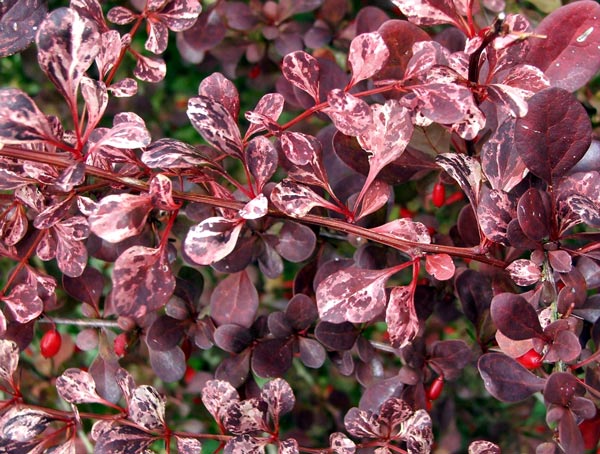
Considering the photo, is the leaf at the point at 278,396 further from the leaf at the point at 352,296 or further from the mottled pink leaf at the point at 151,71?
the mottled pink leaf at the point at 151,71

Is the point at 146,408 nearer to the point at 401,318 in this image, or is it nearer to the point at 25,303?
the point at 25,303

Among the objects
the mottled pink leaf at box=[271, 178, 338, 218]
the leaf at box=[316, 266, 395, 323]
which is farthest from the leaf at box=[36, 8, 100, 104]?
the leaf at box=[316, 266, 395, 323]

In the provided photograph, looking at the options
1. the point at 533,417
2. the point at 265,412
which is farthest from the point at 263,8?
the point at 533,417

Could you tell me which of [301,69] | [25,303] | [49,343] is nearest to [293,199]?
[301,69]

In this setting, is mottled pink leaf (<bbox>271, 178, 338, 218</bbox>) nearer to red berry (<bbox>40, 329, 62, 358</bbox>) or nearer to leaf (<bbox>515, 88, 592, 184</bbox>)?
leaf (<bbox>515, 88, 592, 184</bbox>)

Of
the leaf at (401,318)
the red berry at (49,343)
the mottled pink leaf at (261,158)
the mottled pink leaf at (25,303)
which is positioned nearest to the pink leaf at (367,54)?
the mottled pink leaf at (261,158)

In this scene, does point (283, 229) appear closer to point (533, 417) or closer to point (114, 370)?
point (114, 370)

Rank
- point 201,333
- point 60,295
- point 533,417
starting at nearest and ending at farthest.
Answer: point 201,333 < point 60,295 < point 533,417
